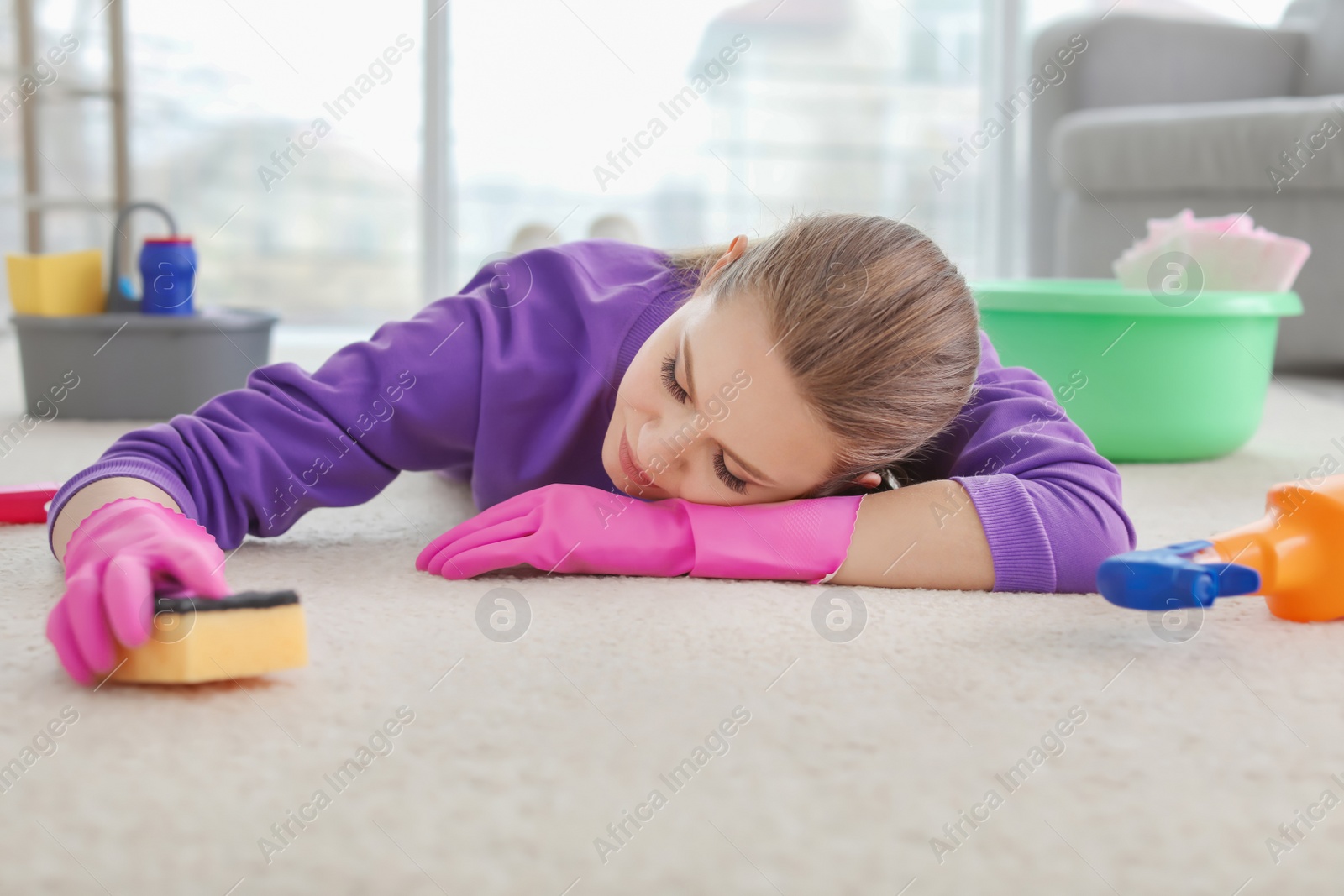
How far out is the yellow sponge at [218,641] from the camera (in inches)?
19.4

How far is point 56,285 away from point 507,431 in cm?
90

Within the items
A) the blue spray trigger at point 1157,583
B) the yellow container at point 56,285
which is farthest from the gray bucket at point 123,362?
the blue spray trigger at point 1157,583

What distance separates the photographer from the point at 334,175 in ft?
9.61

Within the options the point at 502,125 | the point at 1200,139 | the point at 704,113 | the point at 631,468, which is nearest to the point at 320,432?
the point at 631,468

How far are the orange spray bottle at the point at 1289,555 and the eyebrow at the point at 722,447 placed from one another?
21 cm

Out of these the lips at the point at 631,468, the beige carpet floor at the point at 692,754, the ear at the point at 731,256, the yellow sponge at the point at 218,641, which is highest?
the ear at the point at 731,256

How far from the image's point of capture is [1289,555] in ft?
2.06

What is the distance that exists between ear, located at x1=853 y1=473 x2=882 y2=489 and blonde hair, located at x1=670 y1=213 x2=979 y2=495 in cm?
3

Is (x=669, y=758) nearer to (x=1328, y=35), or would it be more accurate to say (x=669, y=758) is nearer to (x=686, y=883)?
(x=686, y=883)

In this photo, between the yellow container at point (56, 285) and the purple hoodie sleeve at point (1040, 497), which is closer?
the purple hoodie sleeve at point (1040, 497)

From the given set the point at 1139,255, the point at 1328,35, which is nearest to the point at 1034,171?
the point at 1328,35

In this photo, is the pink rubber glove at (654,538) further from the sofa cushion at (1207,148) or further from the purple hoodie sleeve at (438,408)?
the sofa cushion at (1207,148)

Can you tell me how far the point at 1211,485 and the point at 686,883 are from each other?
0.95 meters

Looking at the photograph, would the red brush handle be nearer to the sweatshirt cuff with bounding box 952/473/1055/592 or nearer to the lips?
the lips
